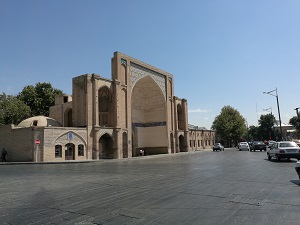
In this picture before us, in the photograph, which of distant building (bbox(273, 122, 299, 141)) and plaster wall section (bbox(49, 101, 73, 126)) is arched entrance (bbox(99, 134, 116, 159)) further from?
distant building (bbox(273, 122, 299, 141))

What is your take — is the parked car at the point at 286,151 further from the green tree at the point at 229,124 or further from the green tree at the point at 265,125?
the green tree at the point at 265,125

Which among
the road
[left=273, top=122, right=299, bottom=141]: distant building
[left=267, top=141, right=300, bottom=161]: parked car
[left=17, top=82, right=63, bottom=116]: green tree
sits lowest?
the road

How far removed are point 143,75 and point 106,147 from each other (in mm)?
13480

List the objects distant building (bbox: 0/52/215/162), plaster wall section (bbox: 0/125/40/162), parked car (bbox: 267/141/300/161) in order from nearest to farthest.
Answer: parked car (bbox: 267/141/300/161)
plaster wall section (bbox: 0/125/40/162)
distant building (bbox: 0/52/215/162)

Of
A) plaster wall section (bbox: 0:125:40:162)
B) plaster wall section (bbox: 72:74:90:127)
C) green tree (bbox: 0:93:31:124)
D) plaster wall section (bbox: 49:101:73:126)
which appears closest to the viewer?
plaster wall section (bbox: 0:125:40:162)

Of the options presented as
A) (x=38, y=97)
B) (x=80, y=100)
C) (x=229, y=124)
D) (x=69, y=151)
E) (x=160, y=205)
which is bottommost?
(x=160, y=205)

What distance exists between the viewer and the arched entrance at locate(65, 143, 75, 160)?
101 feet

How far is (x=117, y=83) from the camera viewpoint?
3616 cm

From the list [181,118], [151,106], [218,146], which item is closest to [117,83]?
[151,106]

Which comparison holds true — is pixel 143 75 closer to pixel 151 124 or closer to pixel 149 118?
pixel 149 118

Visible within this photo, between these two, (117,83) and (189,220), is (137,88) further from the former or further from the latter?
(189,220)

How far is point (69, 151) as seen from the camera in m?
31.2

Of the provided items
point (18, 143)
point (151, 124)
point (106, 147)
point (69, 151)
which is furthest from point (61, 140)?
point (151, 124)

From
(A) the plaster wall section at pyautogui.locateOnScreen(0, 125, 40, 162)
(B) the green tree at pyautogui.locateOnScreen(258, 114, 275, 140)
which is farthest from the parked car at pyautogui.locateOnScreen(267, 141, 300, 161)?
(B) the green tree at pyautogui.locateOnScreen(258, 114, 275, 140)
